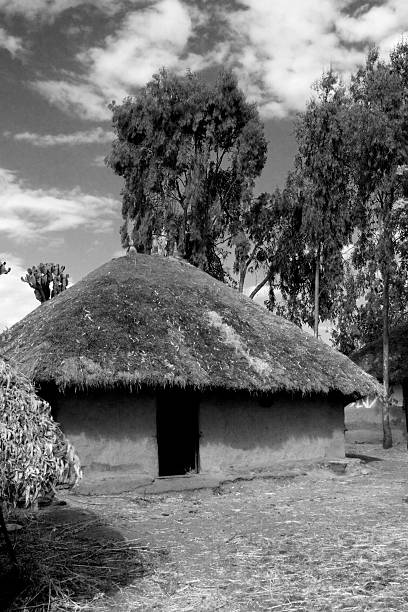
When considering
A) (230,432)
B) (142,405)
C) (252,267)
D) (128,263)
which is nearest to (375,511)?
(230,432)

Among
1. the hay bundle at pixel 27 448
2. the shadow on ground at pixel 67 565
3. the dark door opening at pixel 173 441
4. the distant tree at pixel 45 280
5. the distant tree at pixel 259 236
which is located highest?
the distant tree at pixel 259 236

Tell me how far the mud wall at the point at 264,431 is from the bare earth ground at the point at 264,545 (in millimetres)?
517

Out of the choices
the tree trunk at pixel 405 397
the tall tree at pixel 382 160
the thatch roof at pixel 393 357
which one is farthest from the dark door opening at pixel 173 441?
the tree trunk at pixel 405 397

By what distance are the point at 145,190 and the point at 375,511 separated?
18.1 m

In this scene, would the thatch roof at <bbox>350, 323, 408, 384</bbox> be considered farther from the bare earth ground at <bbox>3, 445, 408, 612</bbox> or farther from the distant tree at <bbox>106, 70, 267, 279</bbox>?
the bare earth ground at <bbox>3, 445, 408, 612</bbox>

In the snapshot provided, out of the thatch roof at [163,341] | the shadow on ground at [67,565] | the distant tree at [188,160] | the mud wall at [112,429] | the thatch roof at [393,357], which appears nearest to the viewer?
the shadow on ground at [67,565]

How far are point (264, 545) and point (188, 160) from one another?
19.5 metres

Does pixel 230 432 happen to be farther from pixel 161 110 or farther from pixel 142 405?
pixel 161 110

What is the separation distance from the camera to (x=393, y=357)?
70.6 feet

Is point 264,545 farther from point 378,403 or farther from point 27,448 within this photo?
point 378,403

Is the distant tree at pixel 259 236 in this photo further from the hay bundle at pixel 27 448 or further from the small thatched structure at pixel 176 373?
the hay bundle at pixel 27 448

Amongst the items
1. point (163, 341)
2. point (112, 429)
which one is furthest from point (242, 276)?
point (112, 429)

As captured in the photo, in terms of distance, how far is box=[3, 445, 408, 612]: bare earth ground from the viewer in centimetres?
538

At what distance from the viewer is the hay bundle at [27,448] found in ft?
15.9
